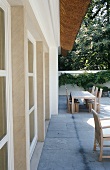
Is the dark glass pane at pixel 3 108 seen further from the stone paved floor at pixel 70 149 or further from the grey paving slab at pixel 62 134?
the grey paving slab at pixel 62 134

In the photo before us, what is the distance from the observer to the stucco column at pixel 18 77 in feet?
8.04

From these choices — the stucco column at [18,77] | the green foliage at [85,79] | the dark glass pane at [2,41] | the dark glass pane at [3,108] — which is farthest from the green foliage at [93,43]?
the dark glass pane at [3,108]

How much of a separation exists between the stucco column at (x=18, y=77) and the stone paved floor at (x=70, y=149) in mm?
1412

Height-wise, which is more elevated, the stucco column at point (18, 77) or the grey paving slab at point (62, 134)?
the stucco column at point (18, 77)

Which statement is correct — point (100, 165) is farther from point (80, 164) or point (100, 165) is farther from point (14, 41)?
point (14, 41)

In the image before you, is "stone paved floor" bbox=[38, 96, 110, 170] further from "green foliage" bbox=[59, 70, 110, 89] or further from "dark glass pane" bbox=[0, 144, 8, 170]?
"green foliage" bbox=[59, 70, 110, 89]

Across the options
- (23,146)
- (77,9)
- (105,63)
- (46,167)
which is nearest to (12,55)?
(23,146)

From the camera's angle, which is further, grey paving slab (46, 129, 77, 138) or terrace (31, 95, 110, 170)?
grey paving slab (46, 129, 77, 138)

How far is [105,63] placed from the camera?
19.8 meters

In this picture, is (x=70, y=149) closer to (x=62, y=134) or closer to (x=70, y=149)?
(x=70, y=149)

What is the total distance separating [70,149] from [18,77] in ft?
8.72

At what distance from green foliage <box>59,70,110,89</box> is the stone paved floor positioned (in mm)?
9338

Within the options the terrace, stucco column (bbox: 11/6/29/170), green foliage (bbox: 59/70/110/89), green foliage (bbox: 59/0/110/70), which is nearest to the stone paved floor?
the terrace

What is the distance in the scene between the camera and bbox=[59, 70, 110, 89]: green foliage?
16.1 m
